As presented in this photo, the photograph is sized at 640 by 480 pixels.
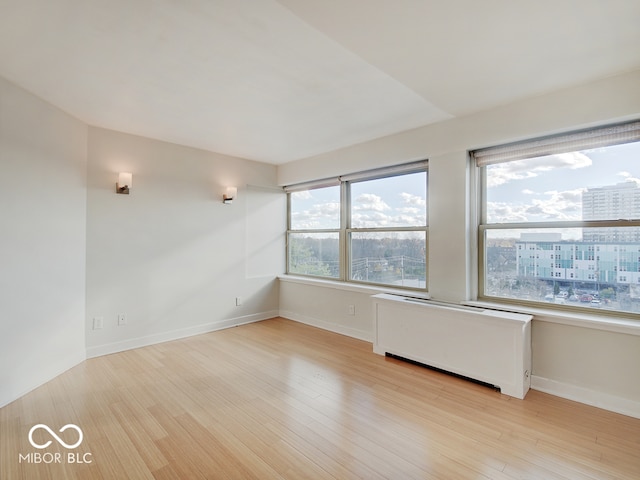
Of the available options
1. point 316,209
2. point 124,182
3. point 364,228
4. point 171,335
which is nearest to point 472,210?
point 364,228

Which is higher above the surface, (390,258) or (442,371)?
(390,258)

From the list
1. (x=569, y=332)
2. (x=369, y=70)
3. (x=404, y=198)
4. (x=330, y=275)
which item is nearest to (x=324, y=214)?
(x=330, y=275)

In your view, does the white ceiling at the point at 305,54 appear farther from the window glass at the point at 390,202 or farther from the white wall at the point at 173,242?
the window glass at the point at 390,202

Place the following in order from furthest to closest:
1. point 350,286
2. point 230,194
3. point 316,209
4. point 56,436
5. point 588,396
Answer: point 316,209
point 230,194
point 350,286
point 588,396
point 56,436

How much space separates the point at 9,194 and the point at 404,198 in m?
3.85

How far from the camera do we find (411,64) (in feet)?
7.07

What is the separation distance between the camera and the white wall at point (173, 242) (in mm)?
3479

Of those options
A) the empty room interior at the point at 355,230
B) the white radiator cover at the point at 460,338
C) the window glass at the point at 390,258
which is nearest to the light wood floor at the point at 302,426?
A: the empty room interior at the point at 355,230

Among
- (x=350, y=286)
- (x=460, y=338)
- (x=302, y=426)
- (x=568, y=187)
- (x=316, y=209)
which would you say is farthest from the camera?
(x=316, y=209)

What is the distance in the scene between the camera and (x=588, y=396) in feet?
8.14

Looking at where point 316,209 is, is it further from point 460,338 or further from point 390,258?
point 460,338

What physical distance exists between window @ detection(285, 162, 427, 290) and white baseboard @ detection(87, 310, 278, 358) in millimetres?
1061

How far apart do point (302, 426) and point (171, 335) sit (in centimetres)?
A: 257

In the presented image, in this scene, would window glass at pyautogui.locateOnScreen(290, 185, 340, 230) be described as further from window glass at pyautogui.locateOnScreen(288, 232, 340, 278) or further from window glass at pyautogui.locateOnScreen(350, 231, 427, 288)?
window glass at pyautogui.locateOnScreen(350, 231, 427, 288)
